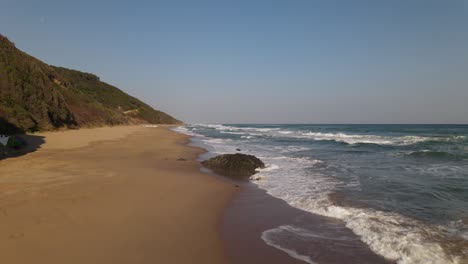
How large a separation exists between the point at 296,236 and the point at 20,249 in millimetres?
4045

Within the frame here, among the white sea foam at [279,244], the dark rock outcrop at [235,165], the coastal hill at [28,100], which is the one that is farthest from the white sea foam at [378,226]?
the coastal hill at [28,100]

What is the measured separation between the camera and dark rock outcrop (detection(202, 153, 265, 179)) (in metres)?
11.2

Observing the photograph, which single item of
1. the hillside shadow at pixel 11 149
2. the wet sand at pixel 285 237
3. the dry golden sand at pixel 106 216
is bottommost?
the wet sand at pixel 285 237

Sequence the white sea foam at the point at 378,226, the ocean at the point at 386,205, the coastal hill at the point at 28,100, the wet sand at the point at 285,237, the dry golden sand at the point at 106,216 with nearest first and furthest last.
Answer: the dry golden sand at the point at 106,216 < the wet sand at the point at 285,237 < the white sea foam at the point at 378,226 < the ocean at the point at 386,205 < the coastal hill at the point at 28,100

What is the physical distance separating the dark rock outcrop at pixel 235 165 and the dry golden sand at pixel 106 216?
6.10 feet

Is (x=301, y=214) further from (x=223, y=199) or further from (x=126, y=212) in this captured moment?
(x=126, y=212)

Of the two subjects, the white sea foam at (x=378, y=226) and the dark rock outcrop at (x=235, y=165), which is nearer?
the white sea foam at (x=378, y=226)

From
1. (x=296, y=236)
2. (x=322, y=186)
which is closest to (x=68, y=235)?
(x=296, y=236)

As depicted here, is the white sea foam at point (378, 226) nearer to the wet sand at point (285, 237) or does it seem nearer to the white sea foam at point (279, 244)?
the wet sand at point (285, 237)

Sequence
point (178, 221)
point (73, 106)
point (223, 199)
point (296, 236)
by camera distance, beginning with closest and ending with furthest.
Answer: point (296, 236)
point (178, 221)
point (223, 199)
point (73, 106)

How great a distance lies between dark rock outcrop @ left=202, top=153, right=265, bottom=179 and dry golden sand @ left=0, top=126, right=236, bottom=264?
1859mm

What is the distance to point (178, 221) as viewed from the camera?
550 centimetres

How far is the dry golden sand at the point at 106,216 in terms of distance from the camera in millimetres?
3982

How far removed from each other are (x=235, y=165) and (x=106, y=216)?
6696 millimetres
